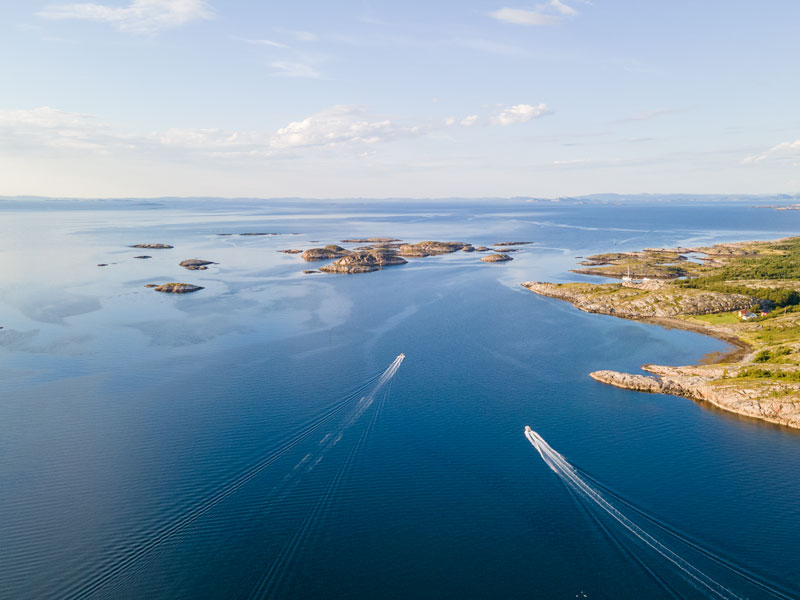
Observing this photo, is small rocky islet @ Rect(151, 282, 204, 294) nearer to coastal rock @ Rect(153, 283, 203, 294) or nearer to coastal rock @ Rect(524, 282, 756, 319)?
coastal rock @ Rect(153, 283, 203, 294)

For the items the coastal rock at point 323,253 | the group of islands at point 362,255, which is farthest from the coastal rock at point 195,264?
the coastal rock at point 323,253

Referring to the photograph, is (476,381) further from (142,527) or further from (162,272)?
(162,272)

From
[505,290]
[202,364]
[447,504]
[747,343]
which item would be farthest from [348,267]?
[447,504]

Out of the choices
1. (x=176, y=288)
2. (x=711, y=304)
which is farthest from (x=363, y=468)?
(x=176, y=288)

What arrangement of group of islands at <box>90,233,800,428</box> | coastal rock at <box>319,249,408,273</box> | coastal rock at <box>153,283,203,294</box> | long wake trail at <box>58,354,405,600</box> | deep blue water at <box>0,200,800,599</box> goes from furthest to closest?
coastal rock at <box>319,249,408,273</box> → coastal rock at <box>153,283,203,294</box> → group of islands at <box>90,233,800,428</box> → deep blue water at <box>0,200,800,599</box> → long wake trail at <box>58,354,405,600</box>

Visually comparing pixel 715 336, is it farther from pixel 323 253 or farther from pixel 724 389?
pixel 323 253

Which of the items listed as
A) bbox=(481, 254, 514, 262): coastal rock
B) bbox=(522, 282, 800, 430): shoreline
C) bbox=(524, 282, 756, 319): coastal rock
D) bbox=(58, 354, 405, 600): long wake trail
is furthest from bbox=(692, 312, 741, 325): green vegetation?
bbox=(481, 254, 514, 262): coastal rock

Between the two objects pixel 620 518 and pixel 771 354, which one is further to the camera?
pixel 771 354
